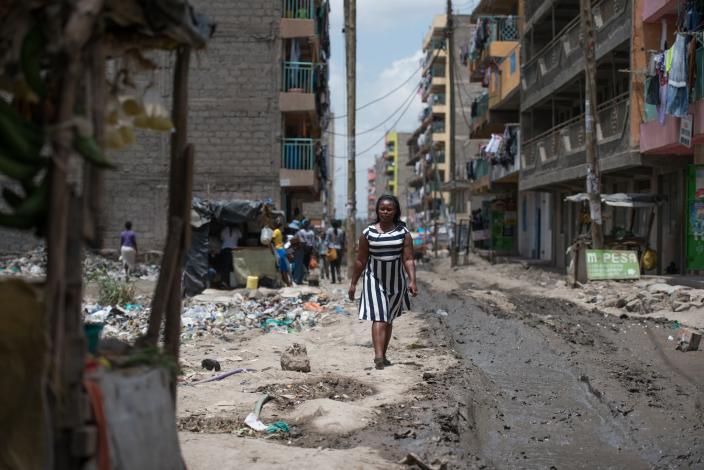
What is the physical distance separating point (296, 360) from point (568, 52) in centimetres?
1926

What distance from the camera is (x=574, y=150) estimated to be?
24.2 meters

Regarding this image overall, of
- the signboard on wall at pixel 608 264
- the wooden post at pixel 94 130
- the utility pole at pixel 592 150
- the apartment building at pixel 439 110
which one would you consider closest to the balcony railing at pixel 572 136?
the utility pole at pixel 592 150

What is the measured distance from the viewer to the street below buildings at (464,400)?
212 inches

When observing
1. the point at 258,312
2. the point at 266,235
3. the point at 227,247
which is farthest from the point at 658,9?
the point at 258,312

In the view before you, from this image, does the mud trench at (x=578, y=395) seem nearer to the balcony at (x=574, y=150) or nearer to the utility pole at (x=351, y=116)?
the balcony at (x=574, y=150)

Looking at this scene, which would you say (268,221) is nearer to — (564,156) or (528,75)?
(564,156)

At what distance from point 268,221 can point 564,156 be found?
1164 cm

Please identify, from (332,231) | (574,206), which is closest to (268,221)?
(332,231)

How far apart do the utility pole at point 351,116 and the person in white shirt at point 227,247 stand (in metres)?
4.87

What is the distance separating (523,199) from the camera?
132 feet

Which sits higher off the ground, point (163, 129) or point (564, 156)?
point (564, 156)

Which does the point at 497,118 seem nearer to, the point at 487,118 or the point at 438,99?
the point at 487,118

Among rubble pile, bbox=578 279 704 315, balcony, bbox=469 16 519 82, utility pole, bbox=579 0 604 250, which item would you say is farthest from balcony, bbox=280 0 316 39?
rubble pile, bbox=578 279 704 315

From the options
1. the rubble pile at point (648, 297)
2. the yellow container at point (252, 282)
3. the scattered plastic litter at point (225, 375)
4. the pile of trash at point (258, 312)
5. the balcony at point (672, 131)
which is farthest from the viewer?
the yellow container at point (252, 282)
